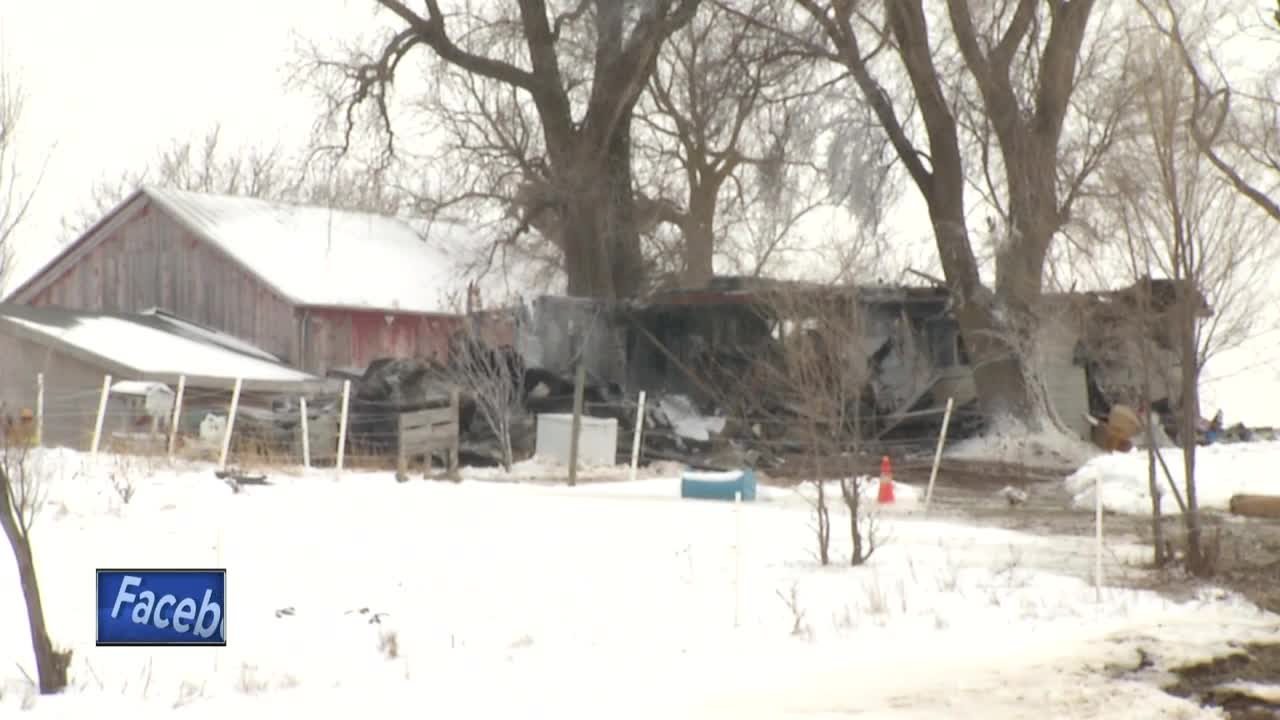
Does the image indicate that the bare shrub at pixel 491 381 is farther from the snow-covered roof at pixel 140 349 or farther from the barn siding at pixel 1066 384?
the barn siding at pixel 1066 384

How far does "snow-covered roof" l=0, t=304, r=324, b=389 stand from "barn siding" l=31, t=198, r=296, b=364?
4.12 feet

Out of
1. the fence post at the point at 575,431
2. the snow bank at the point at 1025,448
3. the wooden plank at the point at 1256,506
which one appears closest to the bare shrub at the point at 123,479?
the fence post at the point at 575,431

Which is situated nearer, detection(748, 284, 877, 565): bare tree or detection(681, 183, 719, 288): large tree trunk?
detection(748, 284, 877, 565): bare tree

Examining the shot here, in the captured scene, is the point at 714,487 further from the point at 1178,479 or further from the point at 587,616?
the point at 587,616

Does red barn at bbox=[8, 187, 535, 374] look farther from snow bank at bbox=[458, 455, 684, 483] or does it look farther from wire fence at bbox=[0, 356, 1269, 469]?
snow bank at bbox=[458, 455, 684, 483]

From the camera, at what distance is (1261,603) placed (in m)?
14.6

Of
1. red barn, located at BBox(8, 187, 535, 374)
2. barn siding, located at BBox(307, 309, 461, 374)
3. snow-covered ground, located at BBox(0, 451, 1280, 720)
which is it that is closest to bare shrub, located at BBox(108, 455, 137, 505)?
snow-covered ground, located at BBox(0, 451, 1280, 720)

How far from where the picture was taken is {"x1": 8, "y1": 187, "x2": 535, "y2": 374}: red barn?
41531 mm

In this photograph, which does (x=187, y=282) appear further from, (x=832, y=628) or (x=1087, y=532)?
(x=832, y=628)

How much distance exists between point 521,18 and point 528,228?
4808 millimetres

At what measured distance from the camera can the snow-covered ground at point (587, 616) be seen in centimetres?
→ 1070

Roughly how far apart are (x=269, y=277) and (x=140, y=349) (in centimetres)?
489

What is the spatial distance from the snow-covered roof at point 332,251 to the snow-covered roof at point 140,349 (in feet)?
7.86

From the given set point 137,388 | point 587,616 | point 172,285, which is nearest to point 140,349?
point 137,388
